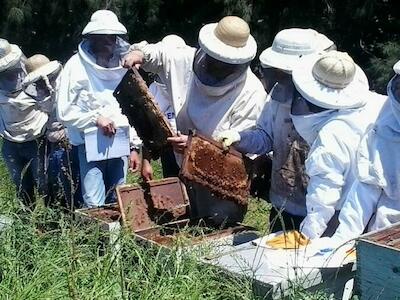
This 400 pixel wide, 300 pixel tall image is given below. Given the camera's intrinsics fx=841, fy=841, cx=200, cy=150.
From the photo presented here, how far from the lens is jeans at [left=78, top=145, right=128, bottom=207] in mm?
4547

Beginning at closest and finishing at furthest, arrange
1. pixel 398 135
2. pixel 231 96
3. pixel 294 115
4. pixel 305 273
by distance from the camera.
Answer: pixel 305 273, pixel 398 135, pixel 294 115, pixel 231 96

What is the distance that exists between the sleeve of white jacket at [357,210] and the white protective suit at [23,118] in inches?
94.7

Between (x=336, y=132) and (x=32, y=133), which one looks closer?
(x=336, y=132)

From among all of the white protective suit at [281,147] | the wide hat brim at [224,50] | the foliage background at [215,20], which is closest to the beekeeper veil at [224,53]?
the wide hat brim at [224,50]

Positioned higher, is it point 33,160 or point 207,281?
point 207,281

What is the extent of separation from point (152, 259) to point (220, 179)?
0.58 m

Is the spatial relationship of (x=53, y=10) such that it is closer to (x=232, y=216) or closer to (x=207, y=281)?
(x=232, y=216)

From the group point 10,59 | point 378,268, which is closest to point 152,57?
A: point 10,59

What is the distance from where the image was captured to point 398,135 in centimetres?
315

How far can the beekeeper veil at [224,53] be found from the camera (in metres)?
3.82

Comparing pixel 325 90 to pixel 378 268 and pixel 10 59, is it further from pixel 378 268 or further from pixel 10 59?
pixel 10 59

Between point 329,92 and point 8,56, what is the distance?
2.38 meters

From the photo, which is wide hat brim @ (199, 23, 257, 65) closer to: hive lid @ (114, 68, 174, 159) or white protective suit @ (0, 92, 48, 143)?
hive lid @ (114, 68, 174, 159)

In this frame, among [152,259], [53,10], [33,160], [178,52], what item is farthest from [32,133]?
[53,10]
